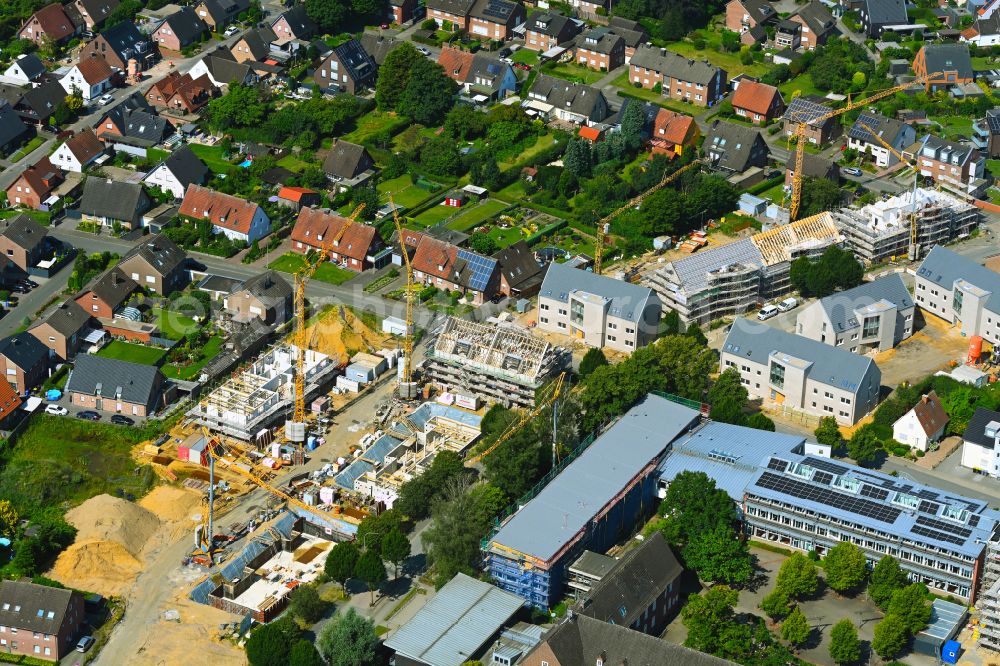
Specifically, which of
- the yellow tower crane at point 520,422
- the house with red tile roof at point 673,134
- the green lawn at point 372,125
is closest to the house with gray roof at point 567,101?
the house with red tile roof at point 673,134

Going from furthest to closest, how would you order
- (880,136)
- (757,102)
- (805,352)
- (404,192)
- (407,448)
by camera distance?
(757,102)
(880,136)
(404,192)
(805,352)
(407,448)

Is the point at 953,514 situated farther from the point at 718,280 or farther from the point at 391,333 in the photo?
the point at 391,333

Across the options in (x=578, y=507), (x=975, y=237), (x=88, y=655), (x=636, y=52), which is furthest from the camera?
(x=636, y=52)

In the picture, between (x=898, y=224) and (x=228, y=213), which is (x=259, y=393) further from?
(x=898, y=224)

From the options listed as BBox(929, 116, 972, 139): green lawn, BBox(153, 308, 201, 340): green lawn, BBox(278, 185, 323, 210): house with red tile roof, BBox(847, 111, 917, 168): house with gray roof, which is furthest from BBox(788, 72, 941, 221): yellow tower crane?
BBox(153, 308, 201, 340): green lawn

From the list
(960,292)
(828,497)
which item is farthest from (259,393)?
(960,292)

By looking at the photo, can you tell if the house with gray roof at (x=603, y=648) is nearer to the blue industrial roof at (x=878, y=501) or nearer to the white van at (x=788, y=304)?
the blue industrial roof at (x=878, y=501)

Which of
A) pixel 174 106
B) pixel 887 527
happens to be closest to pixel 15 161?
pixel 174 106
